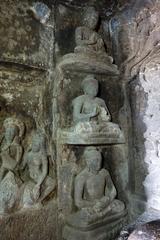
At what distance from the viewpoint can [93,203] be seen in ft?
5.59

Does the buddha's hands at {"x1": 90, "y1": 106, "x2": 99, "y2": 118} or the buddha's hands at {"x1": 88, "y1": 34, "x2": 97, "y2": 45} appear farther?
the buddha's hands at {"x1": 88, "y1": 34, "x2": 97, "y2": 45}

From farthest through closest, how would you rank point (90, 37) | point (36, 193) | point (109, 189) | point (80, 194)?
point (90, 37) < point (109, 189) < point (80, 194) < point (36, 193)

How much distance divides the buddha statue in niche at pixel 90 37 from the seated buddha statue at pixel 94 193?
0.78 m

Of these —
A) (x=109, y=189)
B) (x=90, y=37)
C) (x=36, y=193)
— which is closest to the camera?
(x=36, y=193)

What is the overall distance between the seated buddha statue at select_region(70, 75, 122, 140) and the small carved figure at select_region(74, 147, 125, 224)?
0.63 feet

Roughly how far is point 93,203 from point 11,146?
0.71 meters

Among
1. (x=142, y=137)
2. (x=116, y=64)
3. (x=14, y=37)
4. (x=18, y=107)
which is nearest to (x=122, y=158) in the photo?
(x=142, y=137)

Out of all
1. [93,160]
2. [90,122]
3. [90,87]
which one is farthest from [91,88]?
[93,160]

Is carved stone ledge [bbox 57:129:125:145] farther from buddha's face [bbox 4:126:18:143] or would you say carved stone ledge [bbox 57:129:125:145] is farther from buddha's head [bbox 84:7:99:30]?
buddha's head [bbox 84:7:99:30]

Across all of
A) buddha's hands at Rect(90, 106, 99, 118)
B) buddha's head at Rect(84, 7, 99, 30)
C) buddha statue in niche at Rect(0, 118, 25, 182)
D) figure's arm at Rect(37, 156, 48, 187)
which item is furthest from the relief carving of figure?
buddha's head at Rect(84, 7, 99, 30)

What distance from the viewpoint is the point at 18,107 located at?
1750mm

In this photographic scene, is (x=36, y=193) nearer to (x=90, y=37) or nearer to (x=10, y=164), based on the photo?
(x=10, y=164)

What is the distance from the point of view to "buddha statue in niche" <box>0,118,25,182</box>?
161 cm

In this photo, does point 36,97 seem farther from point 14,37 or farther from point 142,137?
point 142,137
